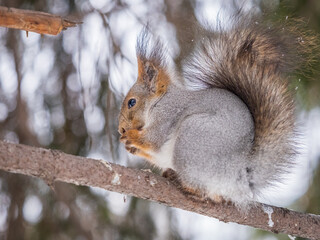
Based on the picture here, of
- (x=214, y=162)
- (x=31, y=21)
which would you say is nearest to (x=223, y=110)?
(x=214, y=162)

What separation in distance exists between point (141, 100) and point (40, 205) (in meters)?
0.64

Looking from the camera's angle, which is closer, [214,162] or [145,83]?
[214,162]

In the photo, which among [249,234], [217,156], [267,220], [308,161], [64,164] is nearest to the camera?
[64,164]

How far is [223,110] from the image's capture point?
1.69 metres

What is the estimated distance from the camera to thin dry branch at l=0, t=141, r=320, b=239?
48.9 inches

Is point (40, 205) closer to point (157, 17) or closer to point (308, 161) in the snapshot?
point (157, 17)

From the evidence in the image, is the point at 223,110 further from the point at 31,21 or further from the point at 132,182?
the point at 31,21

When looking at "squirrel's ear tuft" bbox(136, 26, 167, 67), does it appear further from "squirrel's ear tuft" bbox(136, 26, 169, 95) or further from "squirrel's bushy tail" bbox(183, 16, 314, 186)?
"squirrel's bushy tail" bbox(183, 16, 314, 186)

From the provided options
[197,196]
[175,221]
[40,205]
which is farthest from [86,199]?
[197,196]

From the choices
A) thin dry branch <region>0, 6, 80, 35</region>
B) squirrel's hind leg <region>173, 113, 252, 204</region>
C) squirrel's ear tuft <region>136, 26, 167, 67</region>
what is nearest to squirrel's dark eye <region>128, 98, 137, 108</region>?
squirrel's ear tuft <region>136, 26, 167, 67</region>

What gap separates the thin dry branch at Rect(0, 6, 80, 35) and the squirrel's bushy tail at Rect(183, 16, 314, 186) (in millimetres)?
658

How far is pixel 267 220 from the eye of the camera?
1715 mm

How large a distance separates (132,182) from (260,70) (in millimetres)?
643

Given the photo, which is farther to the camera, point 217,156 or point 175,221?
point 175,221
